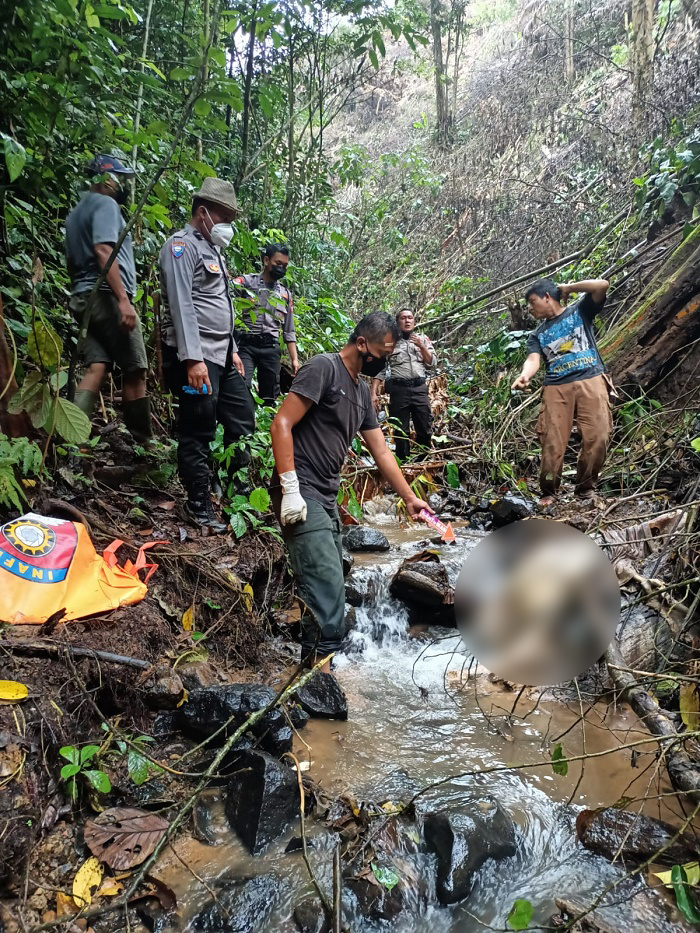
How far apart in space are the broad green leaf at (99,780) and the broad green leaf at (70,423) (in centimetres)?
136

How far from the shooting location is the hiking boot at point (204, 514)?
3.96 meters

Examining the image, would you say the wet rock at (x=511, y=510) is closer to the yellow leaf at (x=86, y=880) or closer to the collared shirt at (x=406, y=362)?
the collared shirt at (x=406, y=362)

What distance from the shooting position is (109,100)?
3.64 meters

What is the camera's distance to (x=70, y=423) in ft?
8.55

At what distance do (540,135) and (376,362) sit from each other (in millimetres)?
13521

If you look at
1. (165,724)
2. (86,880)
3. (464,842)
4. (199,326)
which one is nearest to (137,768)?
(86,880)

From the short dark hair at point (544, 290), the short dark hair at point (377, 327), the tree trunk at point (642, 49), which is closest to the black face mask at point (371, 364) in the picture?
the short dark hair at point (377, 327)

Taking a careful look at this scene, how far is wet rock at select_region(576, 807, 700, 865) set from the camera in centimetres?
213

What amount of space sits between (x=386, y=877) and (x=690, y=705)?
5.28 feet

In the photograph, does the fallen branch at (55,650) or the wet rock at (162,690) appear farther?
the wet rock at (162,690)

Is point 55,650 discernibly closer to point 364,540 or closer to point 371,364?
point 371,364

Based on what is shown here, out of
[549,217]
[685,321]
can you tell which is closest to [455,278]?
[549,217]

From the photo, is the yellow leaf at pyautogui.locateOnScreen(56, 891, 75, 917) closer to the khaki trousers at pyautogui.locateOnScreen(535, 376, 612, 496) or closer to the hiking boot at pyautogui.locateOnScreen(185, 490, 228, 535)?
the hiking boot at pyautogui.locateOnScreen(185, 490, 228, 535)

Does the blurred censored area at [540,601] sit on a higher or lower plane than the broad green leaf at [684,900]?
higher
